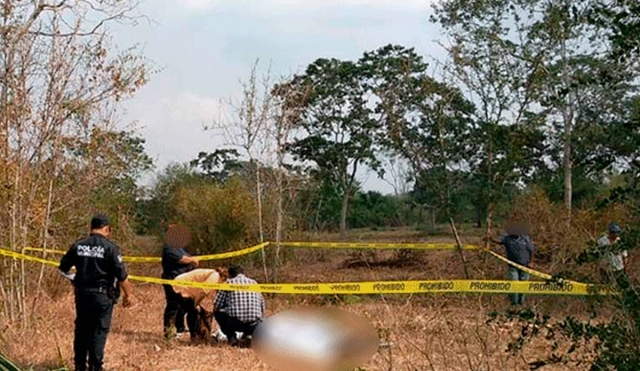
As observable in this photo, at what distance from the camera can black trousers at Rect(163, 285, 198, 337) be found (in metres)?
9.50

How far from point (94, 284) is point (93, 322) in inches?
14.1

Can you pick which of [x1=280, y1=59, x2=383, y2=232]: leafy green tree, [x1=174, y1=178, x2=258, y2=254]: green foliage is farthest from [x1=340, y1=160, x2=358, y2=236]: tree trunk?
[x1=174, y1=178, x2=258, y2=254]: green foliage

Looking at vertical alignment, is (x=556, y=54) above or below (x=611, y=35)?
above

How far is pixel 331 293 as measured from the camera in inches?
340

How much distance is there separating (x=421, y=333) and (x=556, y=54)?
11405mm

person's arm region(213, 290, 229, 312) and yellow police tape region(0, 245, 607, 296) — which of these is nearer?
yellow police tape region(0, 245, 607, 296)

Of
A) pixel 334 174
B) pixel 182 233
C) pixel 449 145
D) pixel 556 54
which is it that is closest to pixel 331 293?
pixel 182 233

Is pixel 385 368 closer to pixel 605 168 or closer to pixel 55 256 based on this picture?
pixel 605 168

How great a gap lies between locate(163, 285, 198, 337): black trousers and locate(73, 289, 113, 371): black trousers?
6.73ft

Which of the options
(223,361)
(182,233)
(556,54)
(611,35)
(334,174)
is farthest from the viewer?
(334,174)

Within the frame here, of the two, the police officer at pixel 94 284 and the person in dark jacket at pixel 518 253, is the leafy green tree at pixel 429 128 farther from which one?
the police officer at pixel 94 284

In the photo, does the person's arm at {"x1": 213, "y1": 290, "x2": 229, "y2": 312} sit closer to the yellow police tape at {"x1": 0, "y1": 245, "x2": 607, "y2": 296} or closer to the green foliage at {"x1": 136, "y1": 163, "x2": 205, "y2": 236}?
the yellow police tape at {"x1": 0, "y1": 245, "x2": 607, "y2": 296}

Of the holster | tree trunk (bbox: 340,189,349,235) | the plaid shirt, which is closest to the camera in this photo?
the holster

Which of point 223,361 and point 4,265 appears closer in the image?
point 223,361
